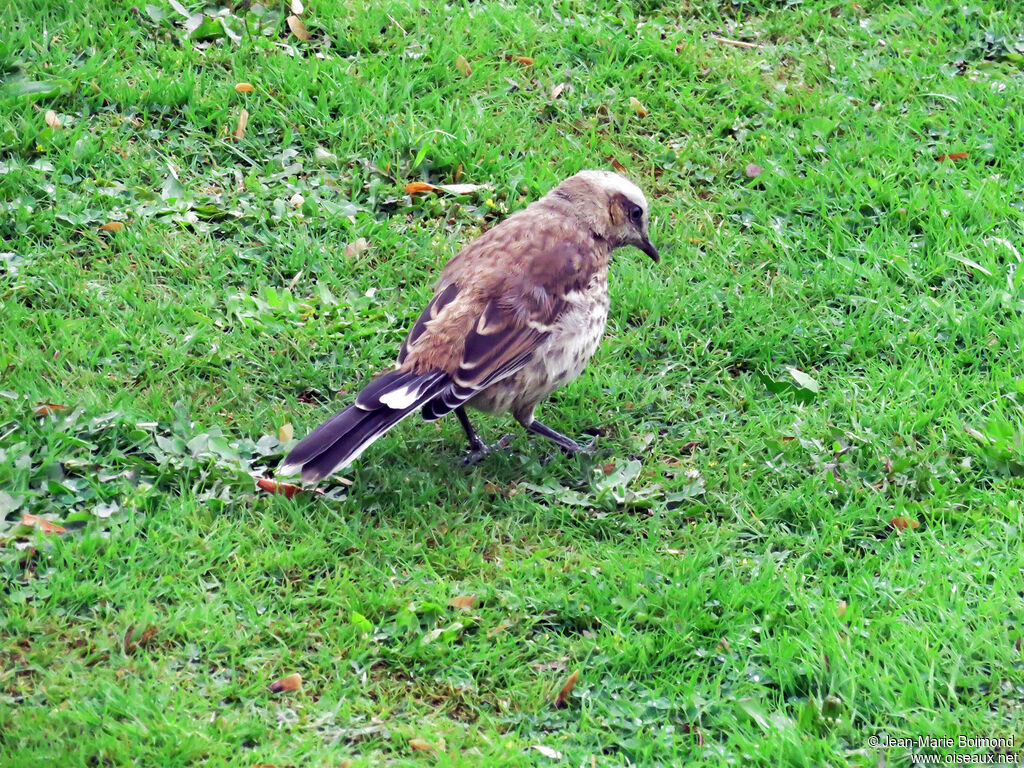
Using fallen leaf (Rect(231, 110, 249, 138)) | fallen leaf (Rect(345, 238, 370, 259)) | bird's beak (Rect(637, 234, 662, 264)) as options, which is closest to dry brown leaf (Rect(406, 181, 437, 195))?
fallen leaf (Rect(345, 238, 370, 259))

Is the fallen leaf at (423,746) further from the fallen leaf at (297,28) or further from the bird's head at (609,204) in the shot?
the fallen leaf at (297,28)

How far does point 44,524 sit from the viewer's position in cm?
489

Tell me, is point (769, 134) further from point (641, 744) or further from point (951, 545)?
point (641, 744)

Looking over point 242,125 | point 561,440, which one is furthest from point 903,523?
point 242,125

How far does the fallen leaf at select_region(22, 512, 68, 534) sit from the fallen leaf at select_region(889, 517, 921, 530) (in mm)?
3701

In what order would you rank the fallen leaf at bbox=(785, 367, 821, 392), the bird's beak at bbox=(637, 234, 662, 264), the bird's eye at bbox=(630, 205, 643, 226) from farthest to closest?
the bird's beak at bbox=(637, 234, 662, 264), the bird's eye at bbox=(630, 205, 643, 226), the fallen leaf at bbox=(785, 367, 821, 392)

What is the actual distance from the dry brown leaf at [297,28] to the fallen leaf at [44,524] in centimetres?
436

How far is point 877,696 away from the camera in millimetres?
4328

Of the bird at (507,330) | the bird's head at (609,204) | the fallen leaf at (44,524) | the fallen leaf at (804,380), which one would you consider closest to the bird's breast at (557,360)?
the bird at (507,330)

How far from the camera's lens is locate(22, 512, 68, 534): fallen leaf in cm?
486

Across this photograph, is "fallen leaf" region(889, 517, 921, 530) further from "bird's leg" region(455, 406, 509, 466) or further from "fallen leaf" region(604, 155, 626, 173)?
"fallen leaf" region(604, 155, 626, 173)

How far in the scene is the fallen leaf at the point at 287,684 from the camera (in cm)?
446

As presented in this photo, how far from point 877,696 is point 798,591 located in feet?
2.09

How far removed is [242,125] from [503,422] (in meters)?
2.79
